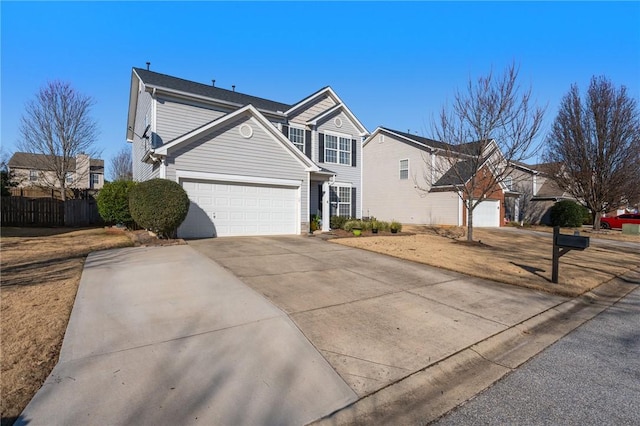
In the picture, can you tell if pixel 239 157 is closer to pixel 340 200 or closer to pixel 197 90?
pixel 197 90

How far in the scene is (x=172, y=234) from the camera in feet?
36.7

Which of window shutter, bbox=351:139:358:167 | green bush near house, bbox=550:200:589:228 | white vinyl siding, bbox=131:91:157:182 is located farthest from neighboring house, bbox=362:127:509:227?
white vinyl siding, bbox=131:91:157:182

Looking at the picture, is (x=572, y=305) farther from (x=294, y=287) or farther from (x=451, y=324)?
(x=294, y=287)

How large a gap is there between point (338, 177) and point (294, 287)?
1303 centimetres

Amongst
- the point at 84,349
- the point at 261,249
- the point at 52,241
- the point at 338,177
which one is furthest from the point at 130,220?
the point at 84,349

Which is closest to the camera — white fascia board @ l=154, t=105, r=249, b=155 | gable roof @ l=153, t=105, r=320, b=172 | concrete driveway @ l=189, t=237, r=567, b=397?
concrete driveway @ l=189, t=237, r=567, b=397

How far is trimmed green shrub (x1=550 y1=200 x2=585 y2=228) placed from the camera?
2492 cm

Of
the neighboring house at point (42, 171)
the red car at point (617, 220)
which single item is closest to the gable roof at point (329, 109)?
the neighboring house at point (42, 171)

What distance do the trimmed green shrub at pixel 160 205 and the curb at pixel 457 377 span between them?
8933 mm

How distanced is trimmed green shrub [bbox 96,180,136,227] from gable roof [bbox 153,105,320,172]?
13.3ft

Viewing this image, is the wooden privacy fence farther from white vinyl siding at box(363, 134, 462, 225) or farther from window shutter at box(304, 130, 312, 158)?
white vinyl siding at box(363, 134, 462, 225)

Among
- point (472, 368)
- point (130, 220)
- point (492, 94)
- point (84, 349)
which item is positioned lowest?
point (472, 368)

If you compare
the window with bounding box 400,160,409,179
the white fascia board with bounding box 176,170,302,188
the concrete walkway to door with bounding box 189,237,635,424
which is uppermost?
the window with bounding box 400,160,409,179

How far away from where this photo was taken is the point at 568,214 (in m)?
25.0
